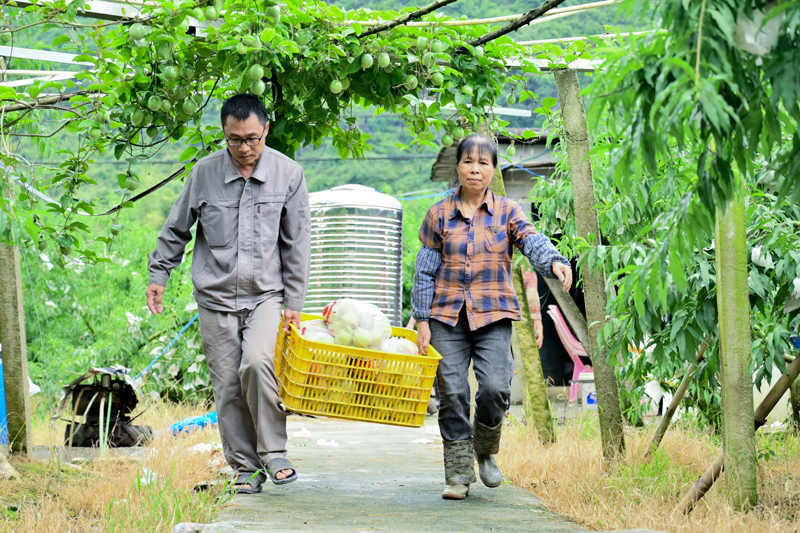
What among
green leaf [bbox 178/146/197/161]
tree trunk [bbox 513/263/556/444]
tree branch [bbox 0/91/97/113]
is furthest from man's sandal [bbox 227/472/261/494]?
tree trunk [bbox 513/263/556/444]

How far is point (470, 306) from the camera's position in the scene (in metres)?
4.06

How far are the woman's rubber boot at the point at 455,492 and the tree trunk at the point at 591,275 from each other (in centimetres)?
86

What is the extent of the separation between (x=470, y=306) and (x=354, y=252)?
16.2 ft

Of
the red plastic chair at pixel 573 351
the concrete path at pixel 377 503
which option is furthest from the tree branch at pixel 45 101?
the red plastic chair at pixel 573 351

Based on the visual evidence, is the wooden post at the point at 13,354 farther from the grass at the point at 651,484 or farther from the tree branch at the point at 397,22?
the grass at the point at 651,484

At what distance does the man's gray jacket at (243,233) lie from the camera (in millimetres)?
3971

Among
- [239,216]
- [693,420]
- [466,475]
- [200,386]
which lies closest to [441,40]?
[239,216]

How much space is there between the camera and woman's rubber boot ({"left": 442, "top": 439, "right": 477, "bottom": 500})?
4062mm

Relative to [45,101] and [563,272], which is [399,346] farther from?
[45,101]

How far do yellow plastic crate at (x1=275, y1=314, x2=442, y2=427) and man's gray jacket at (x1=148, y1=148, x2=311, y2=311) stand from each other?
346 millimetres

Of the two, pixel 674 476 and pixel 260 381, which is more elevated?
pixel 260 381

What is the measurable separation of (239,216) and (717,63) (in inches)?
103

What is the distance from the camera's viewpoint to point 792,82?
6.00 feet

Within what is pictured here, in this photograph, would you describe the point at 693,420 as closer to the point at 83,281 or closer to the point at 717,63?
the point at 717,63
